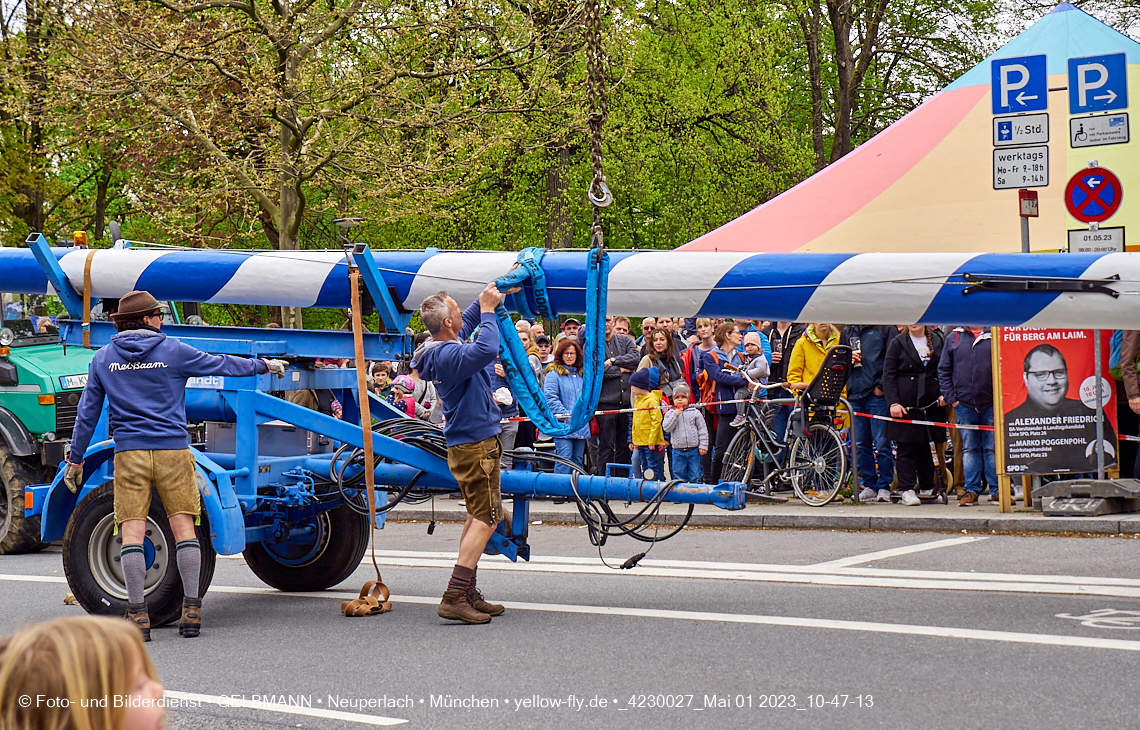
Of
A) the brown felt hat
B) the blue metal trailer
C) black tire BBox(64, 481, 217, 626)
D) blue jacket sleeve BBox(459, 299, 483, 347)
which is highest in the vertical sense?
the brown felt hat

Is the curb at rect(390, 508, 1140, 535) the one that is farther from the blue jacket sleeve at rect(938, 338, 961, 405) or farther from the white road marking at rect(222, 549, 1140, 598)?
the blue jacket sleeve at rect(938, 338, 961, 405)

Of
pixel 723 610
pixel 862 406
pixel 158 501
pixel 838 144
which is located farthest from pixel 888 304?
pixel 838 144

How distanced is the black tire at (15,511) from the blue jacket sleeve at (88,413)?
4.49 meters

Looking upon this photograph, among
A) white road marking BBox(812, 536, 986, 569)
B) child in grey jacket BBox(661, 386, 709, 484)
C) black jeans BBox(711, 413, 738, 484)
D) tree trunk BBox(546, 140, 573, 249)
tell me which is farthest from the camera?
tree trunk BBox(546, 140, 573, 249)

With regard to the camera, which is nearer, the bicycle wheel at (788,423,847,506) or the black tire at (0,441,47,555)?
the black tire at (0,441,47,555)

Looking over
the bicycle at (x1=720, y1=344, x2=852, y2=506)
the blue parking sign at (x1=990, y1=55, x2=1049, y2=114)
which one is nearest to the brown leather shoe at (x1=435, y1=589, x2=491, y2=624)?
the bicycle at (x1=720, y1=344, x2=852, y2=506)

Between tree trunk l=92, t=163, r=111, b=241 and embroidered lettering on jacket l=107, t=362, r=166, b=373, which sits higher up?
tree trunk l=92, t=163, r=111, b=241

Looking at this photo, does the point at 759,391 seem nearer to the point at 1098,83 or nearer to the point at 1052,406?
the point at 1052,406

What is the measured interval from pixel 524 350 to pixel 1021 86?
6.70 m

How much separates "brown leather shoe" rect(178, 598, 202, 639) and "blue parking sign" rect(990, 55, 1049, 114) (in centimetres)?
841

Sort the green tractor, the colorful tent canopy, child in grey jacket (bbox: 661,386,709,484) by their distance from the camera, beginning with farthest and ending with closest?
1. the colorful tent canopy
2. child in grey jacket (bbox: 661,386,709,484)
3. the green tractor

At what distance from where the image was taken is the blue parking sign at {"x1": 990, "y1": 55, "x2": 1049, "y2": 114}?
11.6 m

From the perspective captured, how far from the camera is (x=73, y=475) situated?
7.72m

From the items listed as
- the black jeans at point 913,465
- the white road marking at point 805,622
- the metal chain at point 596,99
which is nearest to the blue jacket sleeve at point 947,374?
the black jeans at point 913,465
